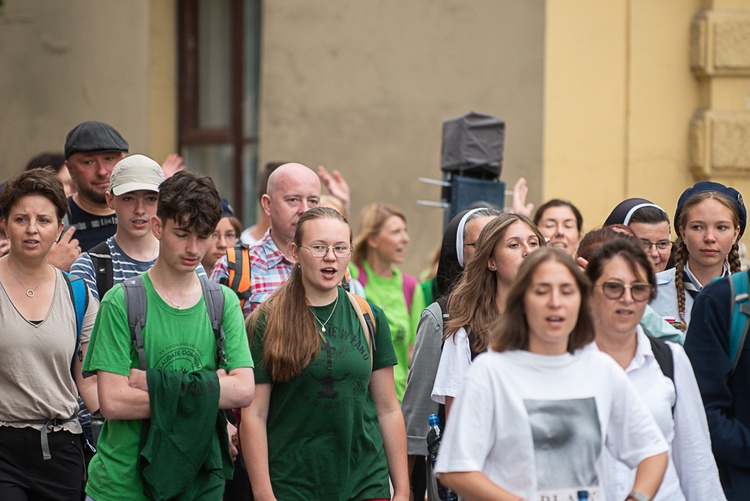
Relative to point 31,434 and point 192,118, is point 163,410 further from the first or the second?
point 192,118

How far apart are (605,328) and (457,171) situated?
467 centimetres

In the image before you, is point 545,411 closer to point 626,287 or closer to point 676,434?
point 626,287

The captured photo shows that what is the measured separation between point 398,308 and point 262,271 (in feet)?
9.08

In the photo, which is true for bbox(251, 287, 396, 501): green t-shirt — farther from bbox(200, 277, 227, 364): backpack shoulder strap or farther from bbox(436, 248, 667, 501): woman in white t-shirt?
bbox(436, 248, 667, 501): woman in white t-shirt

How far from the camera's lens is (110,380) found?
4.62 m

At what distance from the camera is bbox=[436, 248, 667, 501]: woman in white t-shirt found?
390 cm

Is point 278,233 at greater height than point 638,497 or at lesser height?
greater

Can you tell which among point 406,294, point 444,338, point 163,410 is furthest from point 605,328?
point 406,294

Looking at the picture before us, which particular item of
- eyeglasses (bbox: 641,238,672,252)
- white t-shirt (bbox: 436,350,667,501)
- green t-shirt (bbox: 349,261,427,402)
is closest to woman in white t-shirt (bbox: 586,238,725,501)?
white t-shirt (bbox: 436,350,667,501)

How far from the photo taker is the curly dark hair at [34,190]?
5426mm

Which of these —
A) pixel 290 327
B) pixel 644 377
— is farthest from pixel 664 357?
pixel 290 327

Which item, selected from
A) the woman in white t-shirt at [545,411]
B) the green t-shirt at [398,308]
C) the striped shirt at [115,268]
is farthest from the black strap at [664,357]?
the green t-shirt at [398,308]

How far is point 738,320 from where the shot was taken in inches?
187

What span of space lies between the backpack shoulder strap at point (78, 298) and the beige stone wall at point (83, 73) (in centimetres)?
680
